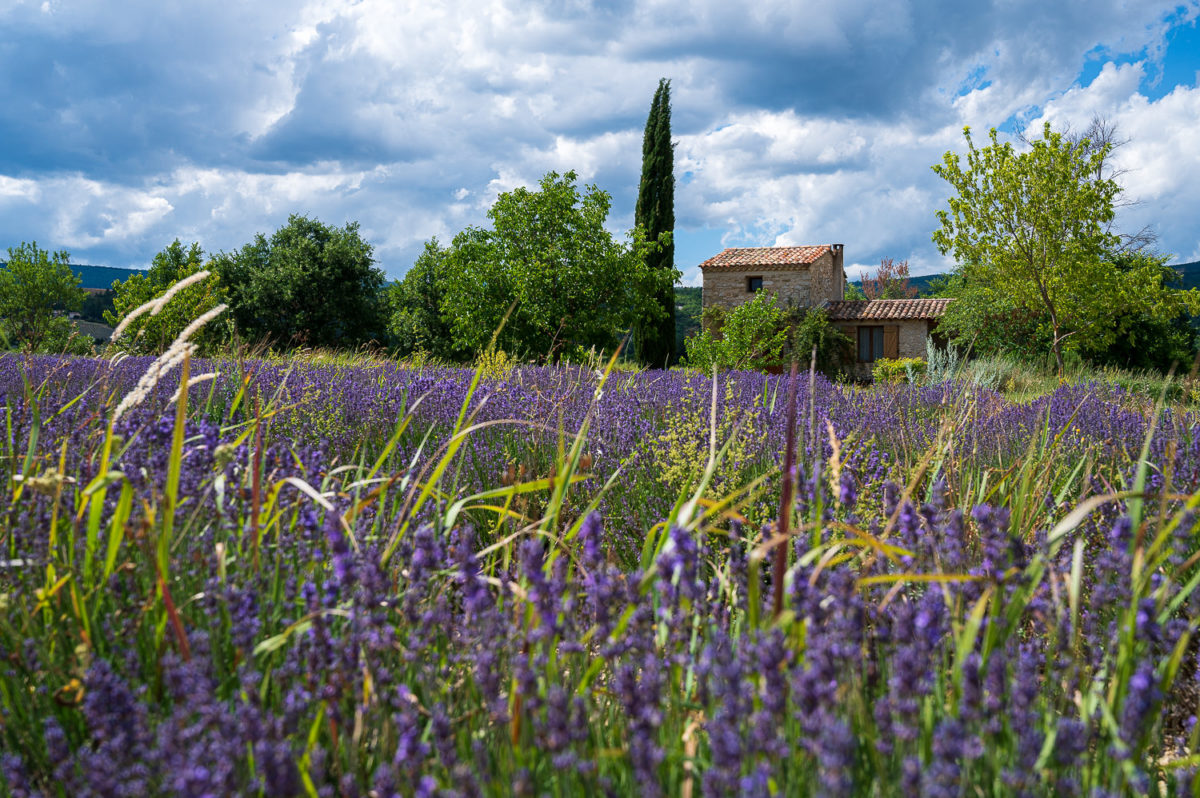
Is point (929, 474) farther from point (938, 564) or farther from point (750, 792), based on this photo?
point (750, 792)

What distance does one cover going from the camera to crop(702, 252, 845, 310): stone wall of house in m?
33.7

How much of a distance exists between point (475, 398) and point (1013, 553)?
12.6 ft

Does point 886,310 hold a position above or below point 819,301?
below

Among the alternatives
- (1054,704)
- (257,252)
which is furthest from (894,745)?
(257,252)

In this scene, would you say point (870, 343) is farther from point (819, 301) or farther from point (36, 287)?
point (36, 287)

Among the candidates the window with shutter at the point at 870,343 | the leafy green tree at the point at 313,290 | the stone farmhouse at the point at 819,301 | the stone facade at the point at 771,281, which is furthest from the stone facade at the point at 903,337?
the leafy green tree at the point at 313,290

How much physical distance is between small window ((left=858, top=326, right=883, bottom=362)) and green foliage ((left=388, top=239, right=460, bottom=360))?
700 inches

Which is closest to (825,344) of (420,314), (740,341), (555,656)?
(740,341)

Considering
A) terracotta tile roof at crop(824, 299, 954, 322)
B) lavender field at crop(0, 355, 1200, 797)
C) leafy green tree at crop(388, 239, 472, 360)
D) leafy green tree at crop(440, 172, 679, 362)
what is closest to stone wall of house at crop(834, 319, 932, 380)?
terracotta tile roof at crop(824, 299, 954, 322)

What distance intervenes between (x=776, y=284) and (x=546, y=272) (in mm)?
14854

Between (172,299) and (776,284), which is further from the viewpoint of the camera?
(776,284)

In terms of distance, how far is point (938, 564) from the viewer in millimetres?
1740

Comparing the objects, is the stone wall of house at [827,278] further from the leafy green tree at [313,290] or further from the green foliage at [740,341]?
the leafy green tree at [313,290]

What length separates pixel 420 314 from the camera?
1435 inches
